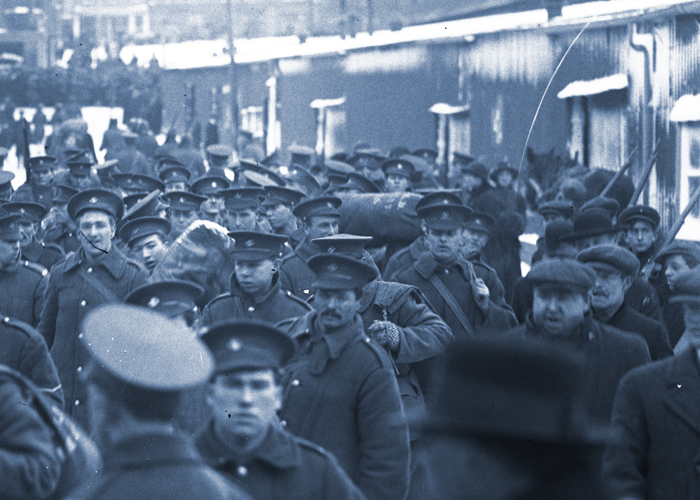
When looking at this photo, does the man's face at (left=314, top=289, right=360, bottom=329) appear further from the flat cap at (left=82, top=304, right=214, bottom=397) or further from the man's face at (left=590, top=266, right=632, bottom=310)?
the flat cap at (left=82, top=304, right=214, bottom=397)

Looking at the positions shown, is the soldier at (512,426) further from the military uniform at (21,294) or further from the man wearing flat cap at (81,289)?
the military uniform at (21,294)

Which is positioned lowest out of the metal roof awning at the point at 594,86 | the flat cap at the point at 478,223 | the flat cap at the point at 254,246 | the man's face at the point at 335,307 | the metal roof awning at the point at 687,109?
the flat cap at the point at 478,223

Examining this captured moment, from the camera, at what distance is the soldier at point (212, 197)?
10.5 meters

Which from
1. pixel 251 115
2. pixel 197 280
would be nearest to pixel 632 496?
pixel 197 280

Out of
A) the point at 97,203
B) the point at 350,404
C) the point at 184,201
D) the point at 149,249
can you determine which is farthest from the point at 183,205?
the point at 350,404

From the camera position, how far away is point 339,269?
5297 mm

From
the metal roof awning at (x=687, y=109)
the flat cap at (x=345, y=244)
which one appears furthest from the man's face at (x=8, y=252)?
the metal roof awning at (x=687, y=109)

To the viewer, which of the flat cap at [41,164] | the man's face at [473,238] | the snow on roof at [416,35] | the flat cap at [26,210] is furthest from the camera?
the snow on roof at [416,35]

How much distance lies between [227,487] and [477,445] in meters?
0.69

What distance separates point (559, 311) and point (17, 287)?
3.87 m

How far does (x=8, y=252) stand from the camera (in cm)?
723

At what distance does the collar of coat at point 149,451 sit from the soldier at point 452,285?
435cm

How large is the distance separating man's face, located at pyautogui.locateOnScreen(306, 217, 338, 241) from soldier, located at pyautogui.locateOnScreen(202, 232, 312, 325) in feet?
7.15

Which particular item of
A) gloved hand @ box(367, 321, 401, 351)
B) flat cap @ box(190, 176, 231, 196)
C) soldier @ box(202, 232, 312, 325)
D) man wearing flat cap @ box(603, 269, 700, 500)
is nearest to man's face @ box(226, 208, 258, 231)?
flat cap @ box(190, 176, 231, 196)
